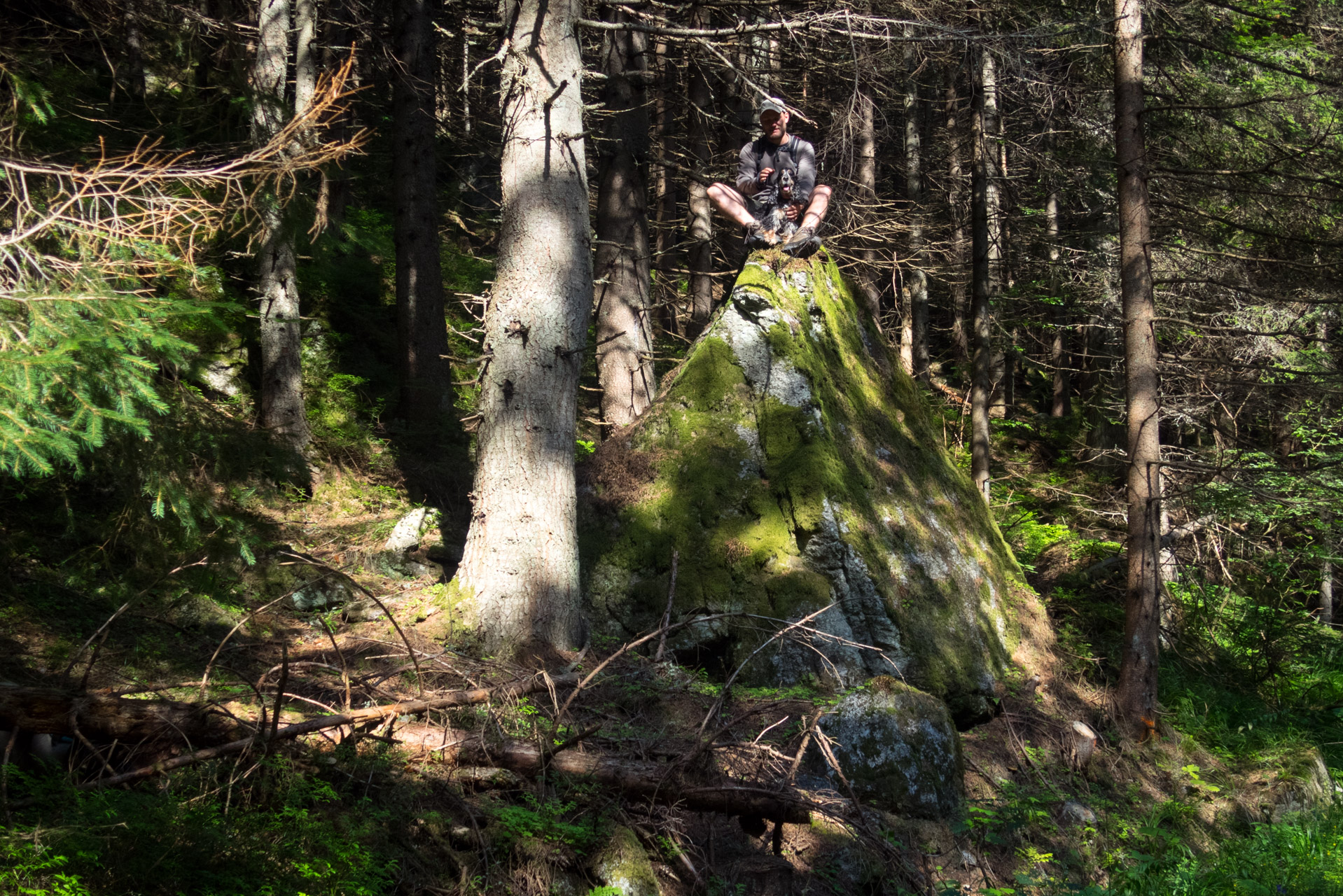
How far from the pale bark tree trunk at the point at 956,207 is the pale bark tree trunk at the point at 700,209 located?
359 centimetres

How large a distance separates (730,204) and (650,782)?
595 cm

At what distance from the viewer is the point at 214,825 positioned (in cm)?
307

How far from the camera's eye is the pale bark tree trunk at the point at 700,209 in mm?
12430

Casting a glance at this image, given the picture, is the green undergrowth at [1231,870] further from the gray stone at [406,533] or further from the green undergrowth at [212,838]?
the gray stone at [406,533]

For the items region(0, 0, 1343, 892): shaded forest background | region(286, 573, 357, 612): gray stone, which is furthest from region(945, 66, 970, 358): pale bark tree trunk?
region(286, 573, 357, 612): gray stone

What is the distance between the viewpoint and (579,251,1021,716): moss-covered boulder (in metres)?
6.83

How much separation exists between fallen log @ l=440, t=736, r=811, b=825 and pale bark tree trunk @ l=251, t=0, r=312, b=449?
6023 mm

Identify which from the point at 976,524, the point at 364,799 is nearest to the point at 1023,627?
the point at 976,524

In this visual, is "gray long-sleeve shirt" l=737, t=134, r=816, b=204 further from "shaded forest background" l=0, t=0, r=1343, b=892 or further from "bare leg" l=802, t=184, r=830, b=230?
"shaded forest background" l=0, t=0, r=1343, b=892

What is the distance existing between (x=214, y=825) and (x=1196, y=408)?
33.9ft

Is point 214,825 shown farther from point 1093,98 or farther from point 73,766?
point 1093,98

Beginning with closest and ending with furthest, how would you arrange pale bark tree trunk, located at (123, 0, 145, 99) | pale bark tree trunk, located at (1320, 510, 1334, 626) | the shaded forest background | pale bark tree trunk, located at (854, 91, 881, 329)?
the shaded forest background < pale bark tree trunk, located at (123, 0, 145, 99) < pale bark tree trunk, located at (854, 91, 881, 329) < pale bark tree trunk, located at (1320, 510, 1334, 626)

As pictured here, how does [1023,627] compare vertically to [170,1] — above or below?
below

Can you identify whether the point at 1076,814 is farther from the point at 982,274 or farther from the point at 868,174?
the point at 868,174
